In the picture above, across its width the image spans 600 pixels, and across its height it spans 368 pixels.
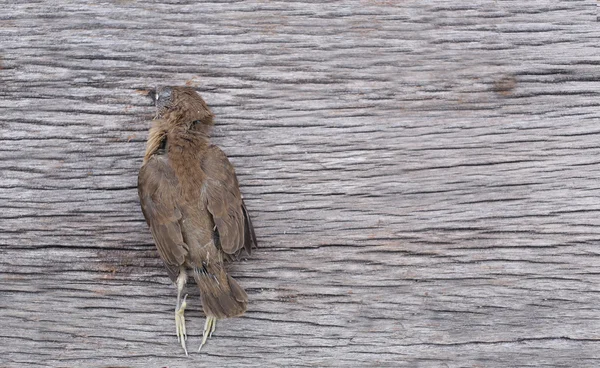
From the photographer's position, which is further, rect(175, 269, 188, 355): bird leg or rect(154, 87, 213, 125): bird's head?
rect(154, 87, 213, 125): bird's head

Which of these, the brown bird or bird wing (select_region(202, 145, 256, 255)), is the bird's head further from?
bird wing (select_region(202, 145, 256, 255))

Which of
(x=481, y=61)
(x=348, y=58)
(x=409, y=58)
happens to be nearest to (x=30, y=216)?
(x=348, y=58)

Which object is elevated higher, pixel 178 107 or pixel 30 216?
pixel 178 107

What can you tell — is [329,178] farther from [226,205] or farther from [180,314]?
[180,314]

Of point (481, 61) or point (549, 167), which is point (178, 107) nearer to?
point (481, 61)

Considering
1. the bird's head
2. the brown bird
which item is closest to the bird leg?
the brown bird

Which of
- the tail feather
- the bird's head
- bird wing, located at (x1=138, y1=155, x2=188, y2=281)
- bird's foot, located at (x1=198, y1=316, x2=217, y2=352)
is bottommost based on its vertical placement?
bird's foot, located at (x1=198, y1=316, x2=217, y2=352)
